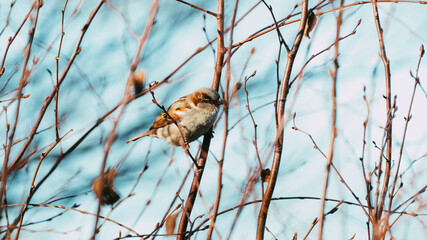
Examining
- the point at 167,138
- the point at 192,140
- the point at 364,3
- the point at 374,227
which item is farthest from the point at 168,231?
the point at 167,138

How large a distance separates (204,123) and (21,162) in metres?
2.24

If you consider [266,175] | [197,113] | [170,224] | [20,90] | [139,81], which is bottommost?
[170,224]

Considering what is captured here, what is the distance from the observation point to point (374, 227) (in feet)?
7.09

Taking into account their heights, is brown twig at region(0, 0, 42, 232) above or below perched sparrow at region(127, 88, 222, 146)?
below

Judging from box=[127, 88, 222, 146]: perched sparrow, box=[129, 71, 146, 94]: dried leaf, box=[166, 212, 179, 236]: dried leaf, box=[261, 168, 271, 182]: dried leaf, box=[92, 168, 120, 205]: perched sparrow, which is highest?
box=[127, 88, 222, 146]: perched sparrow

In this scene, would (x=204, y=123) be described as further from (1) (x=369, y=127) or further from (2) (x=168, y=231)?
(1) (x=369, y=127)

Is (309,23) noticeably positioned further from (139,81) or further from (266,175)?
(139,81)

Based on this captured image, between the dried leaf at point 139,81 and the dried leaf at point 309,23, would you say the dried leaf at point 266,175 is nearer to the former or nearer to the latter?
A: the dried leaf at point 309,23

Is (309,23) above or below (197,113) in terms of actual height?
below

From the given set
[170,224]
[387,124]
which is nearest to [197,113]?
[170,224]

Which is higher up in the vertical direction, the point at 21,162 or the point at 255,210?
the point at 21,162

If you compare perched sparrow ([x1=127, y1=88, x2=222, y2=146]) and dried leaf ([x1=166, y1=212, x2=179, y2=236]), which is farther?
perched sparrow ([x1=127, y1=88, x2=222, y2=146])

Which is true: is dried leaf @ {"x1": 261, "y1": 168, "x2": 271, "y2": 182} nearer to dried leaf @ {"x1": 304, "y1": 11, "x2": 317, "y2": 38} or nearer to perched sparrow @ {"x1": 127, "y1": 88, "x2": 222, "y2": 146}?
dried leaf @ {"x1": 304, "y1": 11, "x2": 317, "y2": 38}

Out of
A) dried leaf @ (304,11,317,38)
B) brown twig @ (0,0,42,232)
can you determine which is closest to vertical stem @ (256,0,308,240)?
dried leaf @ (304,11,317,38)
